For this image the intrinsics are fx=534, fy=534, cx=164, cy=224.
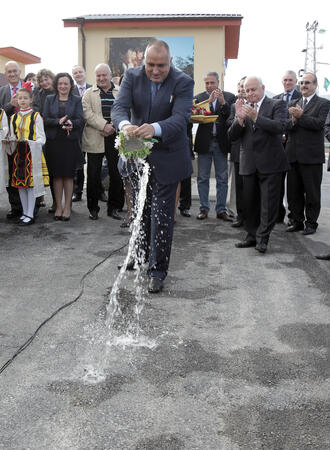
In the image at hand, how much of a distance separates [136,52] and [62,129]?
12.2 m

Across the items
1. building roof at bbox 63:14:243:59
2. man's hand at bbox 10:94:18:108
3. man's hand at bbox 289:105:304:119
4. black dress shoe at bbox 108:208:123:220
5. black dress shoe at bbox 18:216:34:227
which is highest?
building roof at bbox 63:14:243:59

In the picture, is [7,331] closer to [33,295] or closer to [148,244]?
[33,295]

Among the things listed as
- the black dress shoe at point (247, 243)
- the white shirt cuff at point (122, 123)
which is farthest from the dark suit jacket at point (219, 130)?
the white shirt cuff at point (122, 123)

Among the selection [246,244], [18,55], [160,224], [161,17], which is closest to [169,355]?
[160,224]

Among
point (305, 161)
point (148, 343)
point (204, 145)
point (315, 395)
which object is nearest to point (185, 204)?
point (204, 145)

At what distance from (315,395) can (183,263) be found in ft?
9.34

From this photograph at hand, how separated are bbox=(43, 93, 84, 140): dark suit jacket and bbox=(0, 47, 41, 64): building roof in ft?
71.7

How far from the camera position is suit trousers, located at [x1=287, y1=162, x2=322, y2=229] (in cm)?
717

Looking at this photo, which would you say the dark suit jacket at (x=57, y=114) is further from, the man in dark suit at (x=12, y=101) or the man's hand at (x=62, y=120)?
the man in dark suit at (x=12, y=101)

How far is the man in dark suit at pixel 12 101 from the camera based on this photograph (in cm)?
757

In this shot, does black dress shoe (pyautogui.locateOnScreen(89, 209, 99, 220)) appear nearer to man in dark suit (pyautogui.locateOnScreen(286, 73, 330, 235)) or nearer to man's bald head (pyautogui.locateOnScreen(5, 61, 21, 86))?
man's bald head (pyautogui.locateOnScreen(5, 61, 21, 86))

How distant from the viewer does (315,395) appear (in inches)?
109

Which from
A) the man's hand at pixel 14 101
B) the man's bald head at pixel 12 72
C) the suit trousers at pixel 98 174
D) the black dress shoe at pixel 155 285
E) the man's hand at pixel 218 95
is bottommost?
the black dress shoe at pixel 155 285

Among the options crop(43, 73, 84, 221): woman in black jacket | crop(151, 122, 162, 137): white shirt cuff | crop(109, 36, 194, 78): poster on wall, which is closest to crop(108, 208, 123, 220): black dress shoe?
crop(43, 73, 84, 221): woman in black jacket
